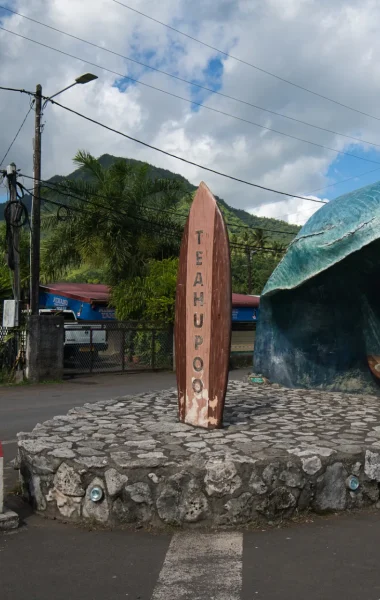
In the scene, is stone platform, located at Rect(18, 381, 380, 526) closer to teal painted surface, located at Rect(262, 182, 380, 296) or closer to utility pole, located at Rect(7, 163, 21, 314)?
teal painted surface, located at Rect(262, 182, 380, 296)

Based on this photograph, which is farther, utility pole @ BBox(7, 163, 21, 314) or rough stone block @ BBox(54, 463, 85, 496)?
utility pole @ BBox(7, 163, 21, 314)

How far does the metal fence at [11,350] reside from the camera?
51.3 ft

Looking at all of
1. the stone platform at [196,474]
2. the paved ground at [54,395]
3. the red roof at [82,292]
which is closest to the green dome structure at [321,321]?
the paved ground at [54,395]

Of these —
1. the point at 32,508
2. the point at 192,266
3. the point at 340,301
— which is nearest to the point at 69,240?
the point at 340,301

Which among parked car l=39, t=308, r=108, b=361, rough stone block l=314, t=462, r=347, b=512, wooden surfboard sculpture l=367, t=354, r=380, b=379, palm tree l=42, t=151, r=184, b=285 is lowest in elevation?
rough stone block l=314, t=462, r=347, b=512

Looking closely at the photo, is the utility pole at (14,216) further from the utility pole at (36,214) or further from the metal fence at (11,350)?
the utility pole at (36,214)

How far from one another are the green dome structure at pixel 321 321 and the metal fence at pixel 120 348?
896 centimetres

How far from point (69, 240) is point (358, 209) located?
654 inches

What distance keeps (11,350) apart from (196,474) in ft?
40.3

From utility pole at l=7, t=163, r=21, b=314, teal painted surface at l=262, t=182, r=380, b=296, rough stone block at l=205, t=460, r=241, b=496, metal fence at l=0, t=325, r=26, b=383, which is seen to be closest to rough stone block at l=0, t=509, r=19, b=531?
rough stone block at l=205, t=460, r=241, b=496

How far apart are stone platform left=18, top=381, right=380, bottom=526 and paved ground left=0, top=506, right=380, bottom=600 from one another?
18 centimetres

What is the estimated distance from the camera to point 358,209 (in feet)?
25.7

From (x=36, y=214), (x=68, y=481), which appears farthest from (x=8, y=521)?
(x=36, y=214)

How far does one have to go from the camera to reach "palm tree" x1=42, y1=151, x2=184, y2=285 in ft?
72.5
